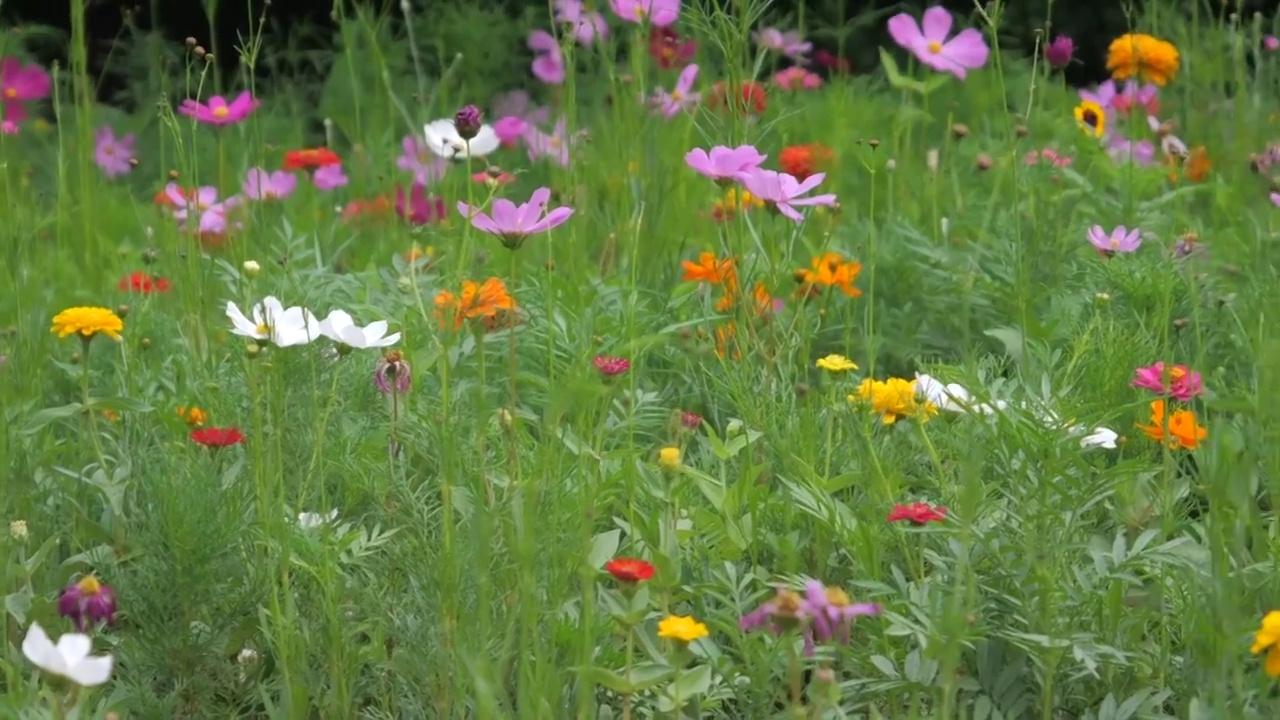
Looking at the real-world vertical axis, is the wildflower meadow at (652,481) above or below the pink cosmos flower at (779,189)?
below

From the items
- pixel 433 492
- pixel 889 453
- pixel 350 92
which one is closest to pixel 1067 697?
pixel 889 453

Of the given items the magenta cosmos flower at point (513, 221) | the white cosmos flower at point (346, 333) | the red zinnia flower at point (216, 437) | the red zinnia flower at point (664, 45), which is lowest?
the red zinnia flower at point (664, 45)

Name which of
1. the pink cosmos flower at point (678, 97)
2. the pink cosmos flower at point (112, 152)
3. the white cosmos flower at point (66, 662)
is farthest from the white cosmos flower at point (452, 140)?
the pink cosmos flower at point (112, 152)

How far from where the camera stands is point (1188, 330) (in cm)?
210

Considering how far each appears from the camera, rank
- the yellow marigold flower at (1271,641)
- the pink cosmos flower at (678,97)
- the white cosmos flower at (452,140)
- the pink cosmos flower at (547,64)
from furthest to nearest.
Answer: the pink cosmos flower at (547,64) < the pink cosmos flower at (678,97) < the white cosmos flower at (452,140) < the yellow marigold flower at (1271,641)

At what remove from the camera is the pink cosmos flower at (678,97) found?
2400mm

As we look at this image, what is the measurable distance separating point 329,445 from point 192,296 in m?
0.27

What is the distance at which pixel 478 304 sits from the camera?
5.05 feet

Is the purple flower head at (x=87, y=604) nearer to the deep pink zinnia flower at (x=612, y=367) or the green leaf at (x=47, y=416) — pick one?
the green leaf at (x=47, y=416)

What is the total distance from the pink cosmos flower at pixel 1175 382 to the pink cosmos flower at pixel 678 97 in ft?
2.22

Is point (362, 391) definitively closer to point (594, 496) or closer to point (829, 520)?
point (594, 496)

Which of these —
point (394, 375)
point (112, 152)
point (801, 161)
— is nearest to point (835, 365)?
point (394, 375)

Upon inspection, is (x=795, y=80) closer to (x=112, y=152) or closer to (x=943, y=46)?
(x=943, y=46)

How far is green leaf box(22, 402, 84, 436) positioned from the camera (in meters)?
1.62
